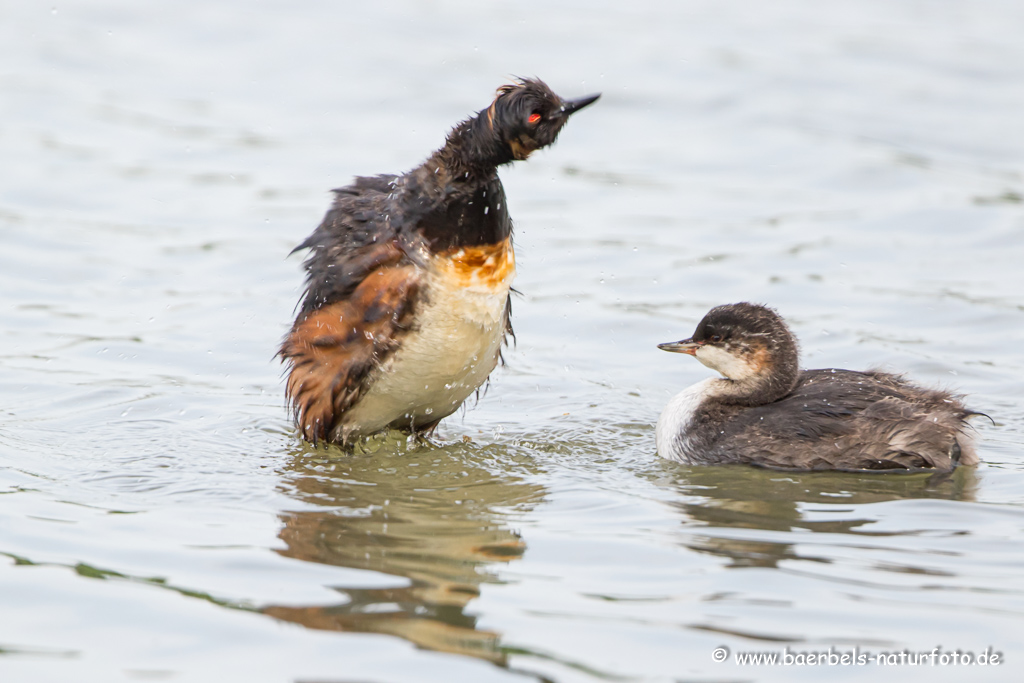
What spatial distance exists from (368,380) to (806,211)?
6.46m

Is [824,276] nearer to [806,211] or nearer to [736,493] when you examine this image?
[806,211]

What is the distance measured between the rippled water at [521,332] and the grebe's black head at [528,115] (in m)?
0.93

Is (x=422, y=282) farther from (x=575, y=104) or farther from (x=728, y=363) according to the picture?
(x=728, y=363)

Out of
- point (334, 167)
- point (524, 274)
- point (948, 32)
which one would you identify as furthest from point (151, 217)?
point (948, 32)

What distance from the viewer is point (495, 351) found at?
23.6 feet

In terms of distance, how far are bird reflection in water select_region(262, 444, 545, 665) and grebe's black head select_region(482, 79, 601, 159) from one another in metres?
1.68

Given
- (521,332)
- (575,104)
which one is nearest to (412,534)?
(575,104)

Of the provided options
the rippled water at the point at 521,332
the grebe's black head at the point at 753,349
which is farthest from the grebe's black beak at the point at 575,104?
the grebe's black head at the point at 753,349

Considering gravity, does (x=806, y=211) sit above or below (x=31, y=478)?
above

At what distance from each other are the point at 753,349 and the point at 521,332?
9.38ft

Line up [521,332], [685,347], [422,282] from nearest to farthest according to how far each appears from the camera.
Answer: [422,282]
[685,347]
[521,332]

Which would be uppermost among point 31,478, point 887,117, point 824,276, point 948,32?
point 948,32

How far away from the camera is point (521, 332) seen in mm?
10008

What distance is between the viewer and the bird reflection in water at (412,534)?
16.1 feet
